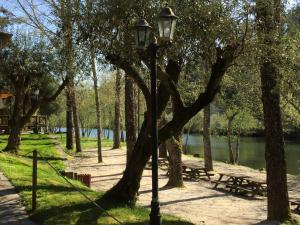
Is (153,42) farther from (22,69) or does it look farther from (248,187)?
(22,69)

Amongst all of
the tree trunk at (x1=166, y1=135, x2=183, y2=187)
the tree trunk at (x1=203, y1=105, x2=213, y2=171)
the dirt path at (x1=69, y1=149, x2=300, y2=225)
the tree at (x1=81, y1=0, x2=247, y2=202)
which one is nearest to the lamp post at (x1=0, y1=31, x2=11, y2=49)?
the dirt path at (x1=69, y1=149, x2=300, y2=225)

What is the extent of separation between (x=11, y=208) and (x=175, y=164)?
10.6 meters

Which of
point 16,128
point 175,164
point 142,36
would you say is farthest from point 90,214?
point 16,128

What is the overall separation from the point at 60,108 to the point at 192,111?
49077mm

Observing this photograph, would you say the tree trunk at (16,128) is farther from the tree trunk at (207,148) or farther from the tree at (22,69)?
the tree trunk at (207,148)

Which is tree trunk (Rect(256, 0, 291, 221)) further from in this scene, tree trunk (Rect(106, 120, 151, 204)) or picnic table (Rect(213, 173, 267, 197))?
picnic table (Rect(213, 173, 267, 197))

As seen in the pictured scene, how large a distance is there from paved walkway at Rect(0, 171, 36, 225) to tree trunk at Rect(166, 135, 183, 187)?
28.2 feet

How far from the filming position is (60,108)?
59500 mm

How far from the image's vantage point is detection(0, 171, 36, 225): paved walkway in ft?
31.2

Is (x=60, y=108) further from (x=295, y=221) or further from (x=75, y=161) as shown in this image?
(x=295, y=221)

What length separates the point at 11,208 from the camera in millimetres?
10562

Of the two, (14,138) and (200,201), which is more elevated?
(14,138)

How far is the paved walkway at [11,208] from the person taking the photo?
9.50 metres

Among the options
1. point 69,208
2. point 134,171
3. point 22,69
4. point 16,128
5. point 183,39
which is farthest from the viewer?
point 16,128
